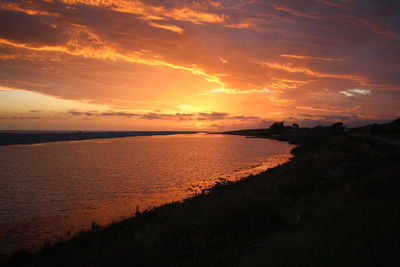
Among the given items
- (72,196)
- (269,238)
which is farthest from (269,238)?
(72,196)

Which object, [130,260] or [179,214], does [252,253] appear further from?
[179,214]

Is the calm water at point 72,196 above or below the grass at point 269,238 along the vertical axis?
below

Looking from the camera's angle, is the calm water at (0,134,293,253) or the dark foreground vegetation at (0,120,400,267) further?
the calm water at (0,134,293,253)

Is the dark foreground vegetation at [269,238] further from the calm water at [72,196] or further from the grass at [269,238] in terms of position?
the calm water at [72,196]

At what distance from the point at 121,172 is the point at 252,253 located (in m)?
25.0

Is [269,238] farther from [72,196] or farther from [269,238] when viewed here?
[72,196]

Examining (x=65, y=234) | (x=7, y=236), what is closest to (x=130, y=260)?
(x=65, y=234)

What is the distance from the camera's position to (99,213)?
15.3 m

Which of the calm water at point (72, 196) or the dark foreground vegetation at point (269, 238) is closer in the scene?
the dark foreground vegetation at point (269, 238)

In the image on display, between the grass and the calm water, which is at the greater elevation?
the grass

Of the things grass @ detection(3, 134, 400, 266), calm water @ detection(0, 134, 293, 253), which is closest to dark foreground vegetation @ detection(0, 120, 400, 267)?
grass @ detection(3, 134, 400, 266)

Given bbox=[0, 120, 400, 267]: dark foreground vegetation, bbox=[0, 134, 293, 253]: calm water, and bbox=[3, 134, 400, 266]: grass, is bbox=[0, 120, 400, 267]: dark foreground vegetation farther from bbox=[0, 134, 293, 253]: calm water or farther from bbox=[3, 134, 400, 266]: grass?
bbox=[0, 134, 293, 253]: calm water

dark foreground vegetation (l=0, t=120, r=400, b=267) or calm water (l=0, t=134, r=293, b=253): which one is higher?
dark foreground vegetation (l=0, t=120, r=400, b=267)

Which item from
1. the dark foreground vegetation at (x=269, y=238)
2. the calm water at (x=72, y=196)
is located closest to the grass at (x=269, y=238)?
the dark foreground vegetation at (x=269, y=238)
